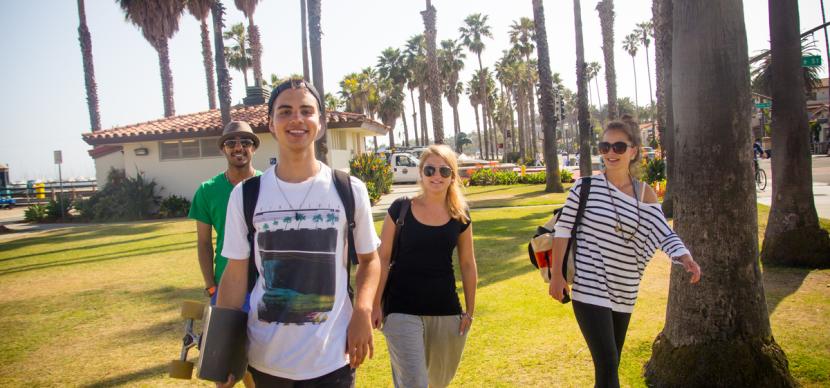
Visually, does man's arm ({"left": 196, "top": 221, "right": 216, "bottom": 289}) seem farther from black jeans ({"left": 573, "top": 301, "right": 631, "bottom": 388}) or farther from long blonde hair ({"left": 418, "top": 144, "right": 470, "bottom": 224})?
black jeans ({"left": 573, "top": 301, "right": 631, "bottom": 388})

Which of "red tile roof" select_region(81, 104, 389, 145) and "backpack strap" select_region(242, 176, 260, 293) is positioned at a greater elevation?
"red tile roof" select_region(81, 104, 389, 145)

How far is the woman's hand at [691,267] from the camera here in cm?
288

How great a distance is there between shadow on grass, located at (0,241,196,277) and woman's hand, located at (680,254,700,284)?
11.1 meters

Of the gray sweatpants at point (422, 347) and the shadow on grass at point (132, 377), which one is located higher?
the gray sweatpants at point (422, 347)

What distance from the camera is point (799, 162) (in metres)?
7.34

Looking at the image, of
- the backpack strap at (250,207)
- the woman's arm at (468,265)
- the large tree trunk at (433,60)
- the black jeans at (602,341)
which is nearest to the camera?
the backpack strap at (250,207)

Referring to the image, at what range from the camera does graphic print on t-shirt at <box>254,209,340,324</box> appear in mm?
2076

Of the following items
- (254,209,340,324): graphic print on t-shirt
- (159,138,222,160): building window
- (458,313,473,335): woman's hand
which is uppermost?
(159,138,222,160): building window

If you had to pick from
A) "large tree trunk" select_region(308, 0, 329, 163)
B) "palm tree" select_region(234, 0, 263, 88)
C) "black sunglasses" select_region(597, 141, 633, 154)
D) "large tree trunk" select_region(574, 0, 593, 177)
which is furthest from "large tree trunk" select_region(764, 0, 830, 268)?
"palm tree" select_region(234, 0, 263, 88)

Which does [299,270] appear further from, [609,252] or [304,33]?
[304,33]

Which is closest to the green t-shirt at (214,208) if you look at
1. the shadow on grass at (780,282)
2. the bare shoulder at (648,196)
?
the bare shoulder at (648,196)

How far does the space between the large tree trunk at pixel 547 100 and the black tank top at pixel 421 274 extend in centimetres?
1878

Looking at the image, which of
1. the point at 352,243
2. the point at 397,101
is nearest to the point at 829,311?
the point at 352,243

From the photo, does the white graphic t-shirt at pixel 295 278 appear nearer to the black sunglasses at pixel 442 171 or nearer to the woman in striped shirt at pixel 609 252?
the black sunglasses at pixel 442 171
